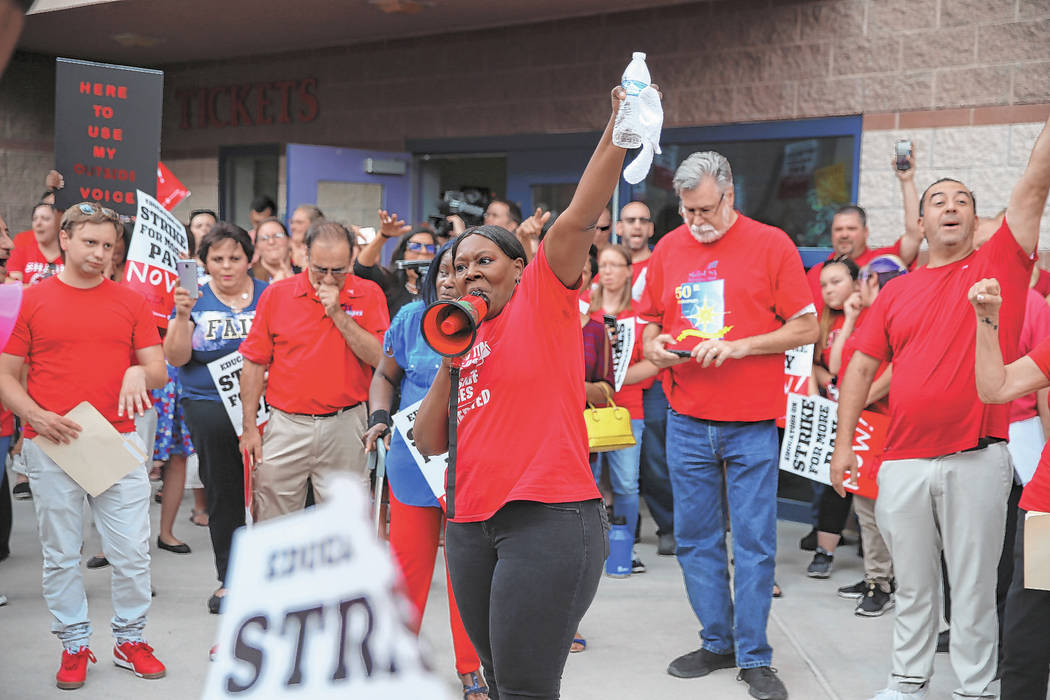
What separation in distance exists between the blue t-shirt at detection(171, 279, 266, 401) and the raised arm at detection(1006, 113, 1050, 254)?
3.70 m

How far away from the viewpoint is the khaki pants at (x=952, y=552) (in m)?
4.09

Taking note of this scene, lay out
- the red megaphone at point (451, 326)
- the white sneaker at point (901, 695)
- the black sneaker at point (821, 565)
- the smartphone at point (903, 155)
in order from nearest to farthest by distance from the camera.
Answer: the red megaphone at point (451, 326) → the white sneaker at point (901, 695) → the black sneaker at point (821, 565) → the smartphone at point (903, 155)

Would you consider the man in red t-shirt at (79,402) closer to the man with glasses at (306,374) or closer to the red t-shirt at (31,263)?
the man with glasses at (306,374)

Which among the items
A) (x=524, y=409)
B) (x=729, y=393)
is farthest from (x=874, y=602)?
(x=524, y=409)

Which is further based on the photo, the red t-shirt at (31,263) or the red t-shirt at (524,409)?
the red t-shirt at (31,263)

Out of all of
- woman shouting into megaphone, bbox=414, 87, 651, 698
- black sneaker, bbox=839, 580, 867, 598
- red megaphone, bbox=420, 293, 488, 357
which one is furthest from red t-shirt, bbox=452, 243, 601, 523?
black sneaker, bbox=839, 580, 867, 598

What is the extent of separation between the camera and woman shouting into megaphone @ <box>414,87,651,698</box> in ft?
8.67

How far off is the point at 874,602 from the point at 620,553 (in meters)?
1.46

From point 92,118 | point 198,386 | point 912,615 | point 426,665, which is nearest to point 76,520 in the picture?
point 198,386

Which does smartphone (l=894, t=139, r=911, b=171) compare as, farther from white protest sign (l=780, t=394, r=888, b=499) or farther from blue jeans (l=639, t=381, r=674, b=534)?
blue jeans (l=639, t=381, r=674, b=534)

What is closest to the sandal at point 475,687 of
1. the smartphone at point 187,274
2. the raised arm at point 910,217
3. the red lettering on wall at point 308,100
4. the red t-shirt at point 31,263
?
the smartphone at point 187,274

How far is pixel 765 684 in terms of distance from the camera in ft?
14.6

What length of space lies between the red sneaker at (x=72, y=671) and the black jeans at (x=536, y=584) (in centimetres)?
254

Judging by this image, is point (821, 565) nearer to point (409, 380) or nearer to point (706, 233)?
point (706, 233)
